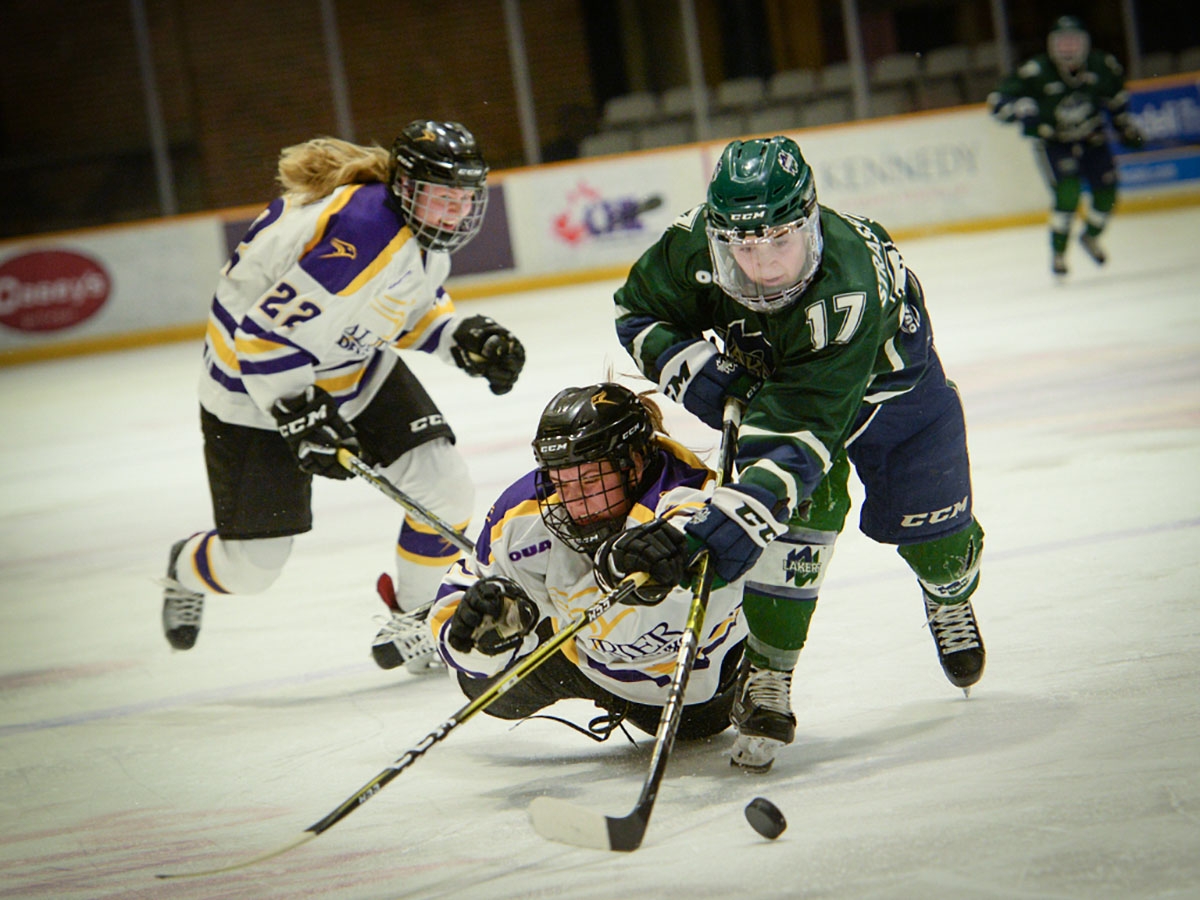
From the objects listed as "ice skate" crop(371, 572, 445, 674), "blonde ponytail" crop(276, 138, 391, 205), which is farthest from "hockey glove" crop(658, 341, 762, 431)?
"blonde ponytail" crop(276, 138, 391, 205)

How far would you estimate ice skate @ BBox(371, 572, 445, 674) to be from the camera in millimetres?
3242

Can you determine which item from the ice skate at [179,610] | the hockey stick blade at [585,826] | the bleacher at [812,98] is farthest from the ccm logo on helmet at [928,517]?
the bleacher at [812,98]

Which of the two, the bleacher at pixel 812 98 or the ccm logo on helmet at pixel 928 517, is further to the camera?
the bleacher at pixel 812 98

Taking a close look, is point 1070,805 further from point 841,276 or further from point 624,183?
point 624,183

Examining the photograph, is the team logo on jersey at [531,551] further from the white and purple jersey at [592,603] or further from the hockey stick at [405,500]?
the hockey stick at [405,500]

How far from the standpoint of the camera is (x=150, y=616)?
13.6 feet

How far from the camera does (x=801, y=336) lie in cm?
228

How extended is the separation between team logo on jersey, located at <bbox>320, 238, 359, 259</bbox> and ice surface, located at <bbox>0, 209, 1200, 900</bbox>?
94 cm

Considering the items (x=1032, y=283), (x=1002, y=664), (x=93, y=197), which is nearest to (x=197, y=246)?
(x=93, y=197)

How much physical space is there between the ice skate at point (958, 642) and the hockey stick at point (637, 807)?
2.01 feet

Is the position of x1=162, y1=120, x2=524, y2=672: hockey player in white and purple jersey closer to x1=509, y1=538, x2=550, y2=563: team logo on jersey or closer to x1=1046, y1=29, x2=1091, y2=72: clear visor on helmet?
x1=509, y1=538, x2=550, y2=563: team logo on jersey

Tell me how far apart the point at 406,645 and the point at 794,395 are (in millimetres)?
1311

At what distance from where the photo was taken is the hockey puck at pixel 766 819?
2064 millimetres

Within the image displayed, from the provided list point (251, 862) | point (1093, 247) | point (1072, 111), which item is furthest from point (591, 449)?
point (1072, 111)
